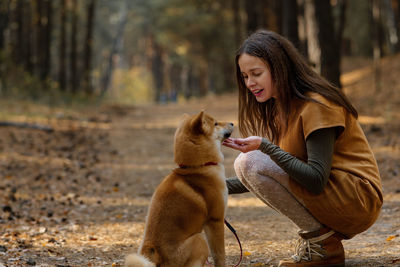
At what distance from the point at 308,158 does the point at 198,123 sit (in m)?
0.91

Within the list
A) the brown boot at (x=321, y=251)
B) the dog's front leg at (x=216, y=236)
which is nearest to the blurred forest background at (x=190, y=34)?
the brown boot at (x=321, y=251)

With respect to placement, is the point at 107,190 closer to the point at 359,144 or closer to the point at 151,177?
the point at 151,177

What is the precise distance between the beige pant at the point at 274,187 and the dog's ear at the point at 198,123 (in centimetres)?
54

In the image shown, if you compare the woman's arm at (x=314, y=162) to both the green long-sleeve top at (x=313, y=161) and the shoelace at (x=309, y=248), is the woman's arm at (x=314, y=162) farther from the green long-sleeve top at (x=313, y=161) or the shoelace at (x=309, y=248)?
the shoelace at (x=309, y=248)

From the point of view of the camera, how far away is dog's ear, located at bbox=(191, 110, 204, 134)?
3.56 metres

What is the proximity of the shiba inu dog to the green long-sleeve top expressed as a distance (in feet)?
1.75

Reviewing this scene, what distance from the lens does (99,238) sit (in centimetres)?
515

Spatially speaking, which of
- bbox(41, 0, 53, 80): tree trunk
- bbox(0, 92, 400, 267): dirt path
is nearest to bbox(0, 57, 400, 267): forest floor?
bbox(0, 92, 400, 267): dirt path

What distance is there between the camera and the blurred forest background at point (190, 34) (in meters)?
15.3

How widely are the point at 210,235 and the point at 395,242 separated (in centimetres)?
198

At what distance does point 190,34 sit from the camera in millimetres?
33969

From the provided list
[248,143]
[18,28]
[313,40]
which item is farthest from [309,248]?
[18,28]

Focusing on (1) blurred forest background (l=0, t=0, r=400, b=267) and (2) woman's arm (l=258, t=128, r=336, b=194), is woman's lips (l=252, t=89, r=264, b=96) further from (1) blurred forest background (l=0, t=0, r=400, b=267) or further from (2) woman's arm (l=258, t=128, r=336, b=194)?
(1) blurred forest background (l=0, t=0, r=400, b=267)

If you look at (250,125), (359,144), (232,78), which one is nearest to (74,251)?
(250,125)
